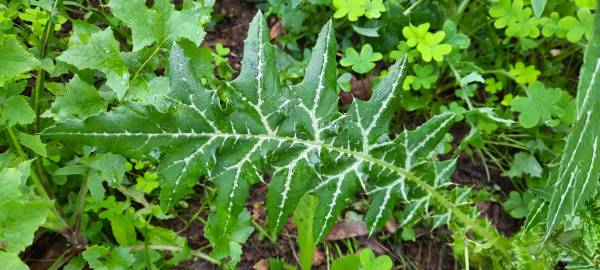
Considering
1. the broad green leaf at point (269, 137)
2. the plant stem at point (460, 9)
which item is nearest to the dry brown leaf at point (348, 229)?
the broad green leaf at point (269, 137)

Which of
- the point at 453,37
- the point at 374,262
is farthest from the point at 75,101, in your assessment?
the point at 453,37

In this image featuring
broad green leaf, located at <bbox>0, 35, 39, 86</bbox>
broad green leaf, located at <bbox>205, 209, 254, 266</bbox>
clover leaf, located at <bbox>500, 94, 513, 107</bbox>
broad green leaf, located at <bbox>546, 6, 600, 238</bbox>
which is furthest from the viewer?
clover leaf, located at <bbox>500, 94, 513, 107</bbox>

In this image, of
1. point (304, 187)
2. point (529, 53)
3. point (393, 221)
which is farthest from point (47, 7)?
point (529, 53)

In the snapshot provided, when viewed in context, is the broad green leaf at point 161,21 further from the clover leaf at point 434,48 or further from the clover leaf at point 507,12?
the clover leaf at point 507,12

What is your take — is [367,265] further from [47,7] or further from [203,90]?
[47,7]

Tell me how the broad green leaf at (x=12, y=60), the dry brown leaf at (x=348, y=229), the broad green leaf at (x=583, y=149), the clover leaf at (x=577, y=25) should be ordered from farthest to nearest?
the dry brown leaf at (x=348, y=229) → the clover leaf at (x=577, y=25) → the broad green leaf at (x=12, y=60) → the broad green leaf at (x=583, y=149)

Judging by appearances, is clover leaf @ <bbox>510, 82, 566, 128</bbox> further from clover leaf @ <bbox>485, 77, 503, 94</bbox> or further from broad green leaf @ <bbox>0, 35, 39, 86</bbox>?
broad green leaf @ <bbox>0, 35, 39, 86</bbox>

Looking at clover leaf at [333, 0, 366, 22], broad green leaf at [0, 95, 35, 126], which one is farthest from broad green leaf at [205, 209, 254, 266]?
clover leaf at [333, 0, 366, 22]
